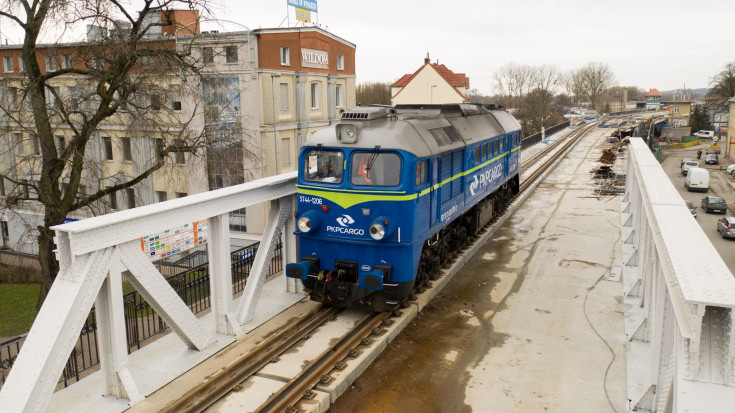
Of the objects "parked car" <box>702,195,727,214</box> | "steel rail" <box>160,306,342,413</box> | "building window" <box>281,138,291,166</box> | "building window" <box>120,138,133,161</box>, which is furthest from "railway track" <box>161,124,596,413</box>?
"parked car" <box>702,195,727,214</box>

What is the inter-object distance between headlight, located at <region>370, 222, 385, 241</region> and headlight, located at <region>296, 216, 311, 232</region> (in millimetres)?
1161

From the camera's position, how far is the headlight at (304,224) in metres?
9.52

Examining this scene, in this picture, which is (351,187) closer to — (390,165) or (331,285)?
(390,165)

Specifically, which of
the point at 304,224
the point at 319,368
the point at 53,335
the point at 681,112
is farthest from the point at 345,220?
the point at 681,112

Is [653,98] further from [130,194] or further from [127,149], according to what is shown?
[127,149]

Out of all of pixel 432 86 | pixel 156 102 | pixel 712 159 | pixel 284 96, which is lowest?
pixel 712 159

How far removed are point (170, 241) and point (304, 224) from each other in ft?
11.4

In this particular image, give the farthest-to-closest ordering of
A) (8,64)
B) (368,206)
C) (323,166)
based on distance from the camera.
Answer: (8,64) → (323,166) → (368,206)

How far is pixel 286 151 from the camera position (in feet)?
94.2

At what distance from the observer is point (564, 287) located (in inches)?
465

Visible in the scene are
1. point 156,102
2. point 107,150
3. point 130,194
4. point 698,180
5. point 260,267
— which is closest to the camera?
point 260,267

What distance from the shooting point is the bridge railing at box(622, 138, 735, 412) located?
13.8ft

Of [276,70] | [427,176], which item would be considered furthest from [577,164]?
[427,176]

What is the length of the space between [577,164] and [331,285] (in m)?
28.0
